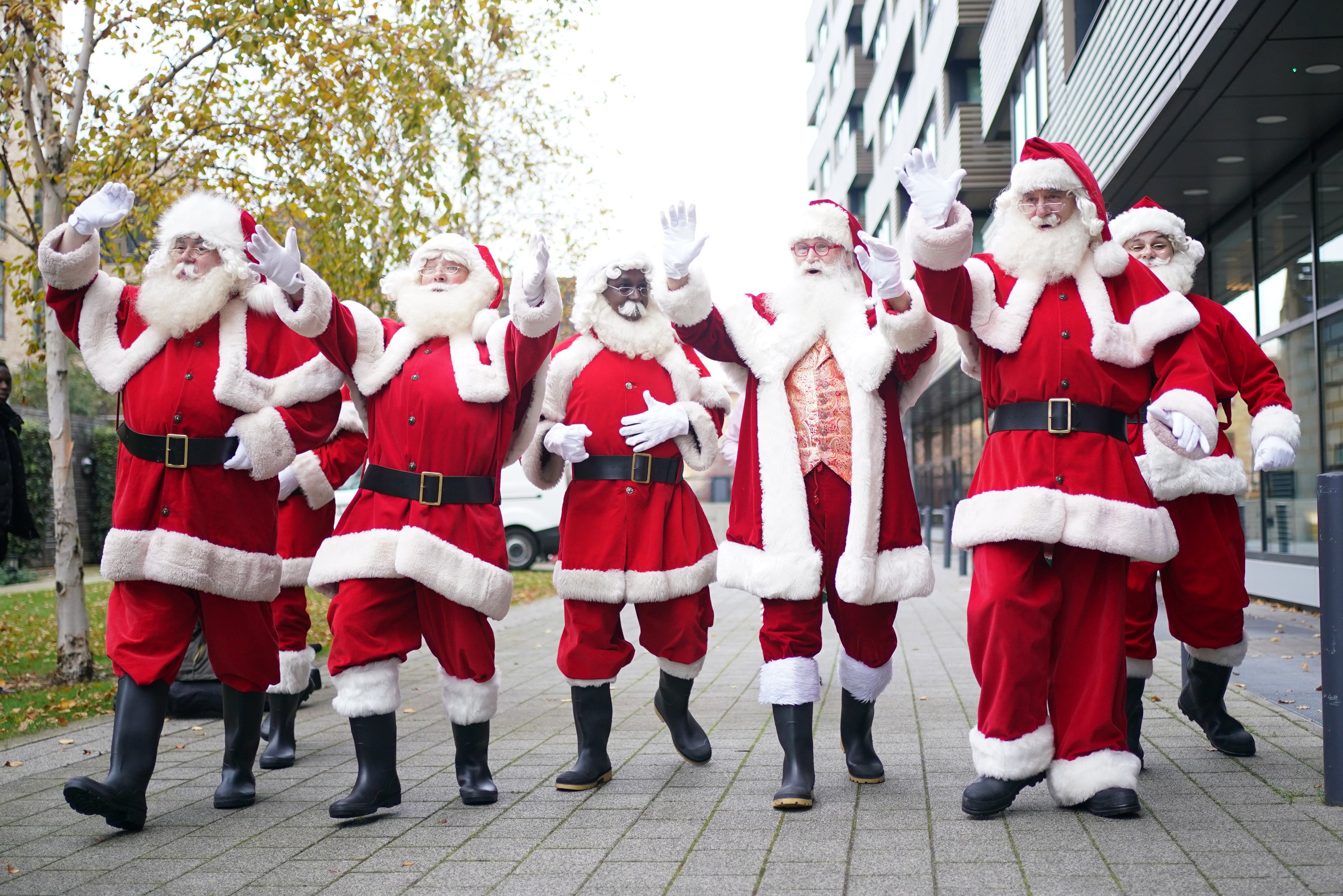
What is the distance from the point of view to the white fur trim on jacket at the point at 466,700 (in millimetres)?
4602

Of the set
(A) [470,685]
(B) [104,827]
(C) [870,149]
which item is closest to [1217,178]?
(A) [470,685]

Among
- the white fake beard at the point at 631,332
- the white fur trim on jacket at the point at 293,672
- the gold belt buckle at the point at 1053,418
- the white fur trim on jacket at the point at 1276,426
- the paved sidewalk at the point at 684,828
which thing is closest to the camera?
the paved sidewalk at the point at 684,828

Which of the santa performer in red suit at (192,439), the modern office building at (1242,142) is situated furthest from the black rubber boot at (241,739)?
the modern office building at (1242,142)

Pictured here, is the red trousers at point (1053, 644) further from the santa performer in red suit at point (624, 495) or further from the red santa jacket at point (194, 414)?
the red santa jacket at point (194, 414)

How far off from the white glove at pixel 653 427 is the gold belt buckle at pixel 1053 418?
1.52 meters

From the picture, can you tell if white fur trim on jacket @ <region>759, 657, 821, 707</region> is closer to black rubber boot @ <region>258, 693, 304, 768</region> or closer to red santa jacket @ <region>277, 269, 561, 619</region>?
red santa jacket @ <region>277, 269, 561, 619</region>

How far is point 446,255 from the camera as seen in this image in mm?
4910

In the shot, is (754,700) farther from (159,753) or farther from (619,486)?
(159,753)

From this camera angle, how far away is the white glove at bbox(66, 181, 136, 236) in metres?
4.43

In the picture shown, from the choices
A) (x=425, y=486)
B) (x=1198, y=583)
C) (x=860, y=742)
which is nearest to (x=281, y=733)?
(x=425, y=486)

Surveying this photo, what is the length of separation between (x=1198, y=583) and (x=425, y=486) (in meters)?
3.07

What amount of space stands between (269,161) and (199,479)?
15.6 feet

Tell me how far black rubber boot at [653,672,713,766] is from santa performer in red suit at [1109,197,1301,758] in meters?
1.71

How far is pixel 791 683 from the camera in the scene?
4.43 m
